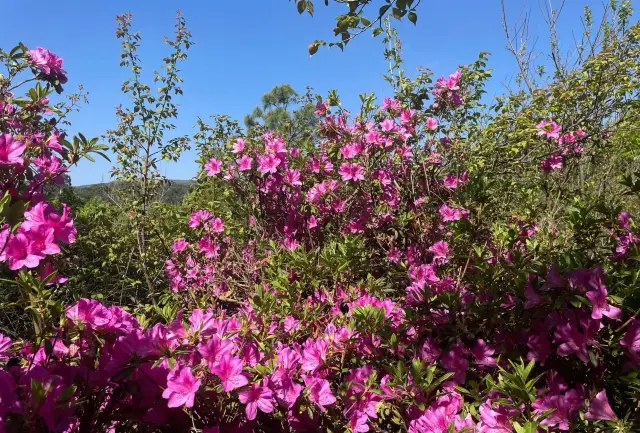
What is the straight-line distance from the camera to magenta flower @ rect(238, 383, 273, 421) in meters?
1.15

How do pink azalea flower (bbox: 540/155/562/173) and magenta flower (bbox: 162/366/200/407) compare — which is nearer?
magenta flower (bbox: 162/366/200/407)

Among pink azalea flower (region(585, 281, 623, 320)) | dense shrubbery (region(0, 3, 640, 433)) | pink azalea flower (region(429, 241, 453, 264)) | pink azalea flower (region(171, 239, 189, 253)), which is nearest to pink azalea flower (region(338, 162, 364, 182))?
dense shrubbery (region(0, 3, 640, 433))

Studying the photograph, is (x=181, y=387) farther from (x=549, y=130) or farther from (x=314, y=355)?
(x=549, y=130)

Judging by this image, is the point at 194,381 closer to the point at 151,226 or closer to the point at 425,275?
the point at 425,275

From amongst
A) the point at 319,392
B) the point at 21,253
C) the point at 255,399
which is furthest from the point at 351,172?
the point at 21,253

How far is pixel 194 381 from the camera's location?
112 cm

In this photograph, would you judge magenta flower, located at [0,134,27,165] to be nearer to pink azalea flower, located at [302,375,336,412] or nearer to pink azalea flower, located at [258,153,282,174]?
pink azalea flower, located at [302,375,336,412]

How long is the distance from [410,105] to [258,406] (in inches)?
96.5

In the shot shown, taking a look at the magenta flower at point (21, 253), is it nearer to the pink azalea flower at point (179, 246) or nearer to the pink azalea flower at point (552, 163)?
the pink azalea flower at point (179, 246)

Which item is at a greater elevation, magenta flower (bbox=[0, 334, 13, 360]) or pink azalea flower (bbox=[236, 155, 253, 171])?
pink azalea flower (bbox=[236, 155, 253, 171])

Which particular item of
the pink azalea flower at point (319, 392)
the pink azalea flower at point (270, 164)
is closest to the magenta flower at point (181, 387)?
the pink azalea flower at point (319, 392)

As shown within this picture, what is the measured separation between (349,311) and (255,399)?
0.66m

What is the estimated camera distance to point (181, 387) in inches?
44.1

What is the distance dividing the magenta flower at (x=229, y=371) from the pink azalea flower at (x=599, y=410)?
841 millimetres
